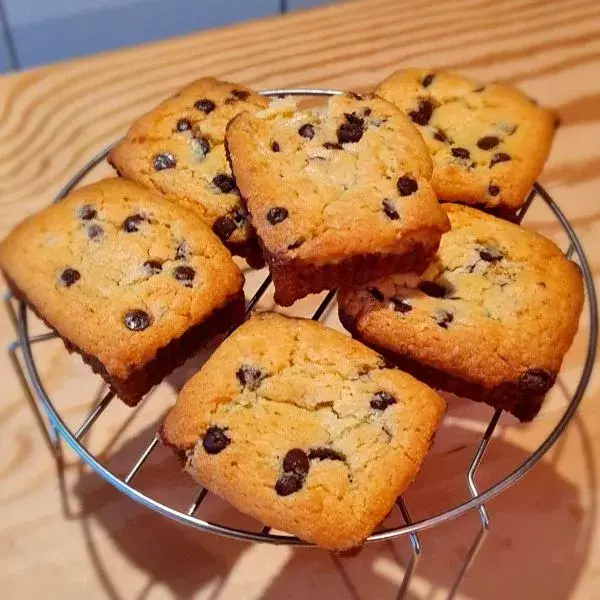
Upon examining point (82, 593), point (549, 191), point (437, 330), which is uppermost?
point (437, 330)

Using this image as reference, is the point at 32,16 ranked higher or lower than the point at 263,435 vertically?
higher

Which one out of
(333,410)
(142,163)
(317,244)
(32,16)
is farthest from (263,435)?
(32,16)

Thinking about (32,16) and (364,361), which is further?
(32,16)

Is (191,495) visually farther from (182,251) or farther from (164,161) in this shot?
(164,161)

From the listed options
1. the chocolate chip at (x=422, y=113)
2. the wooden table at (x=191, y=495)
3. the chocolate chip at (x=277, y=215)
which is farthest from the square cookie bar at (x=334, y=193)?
the wooden table at (x=191, y=495)

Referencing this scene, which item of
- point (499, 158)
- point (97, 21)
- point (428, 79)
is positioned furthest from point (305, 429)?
point (97, 21)

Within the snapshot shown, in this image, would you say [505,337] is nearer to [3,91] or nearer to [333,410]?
[333,410]

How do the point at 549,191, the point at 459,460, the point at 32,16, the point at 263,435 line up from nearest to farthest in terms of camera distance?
1. the point at 263,435
2. the point at 459,460
3. the point at 549,191
4. the point at 32,16
